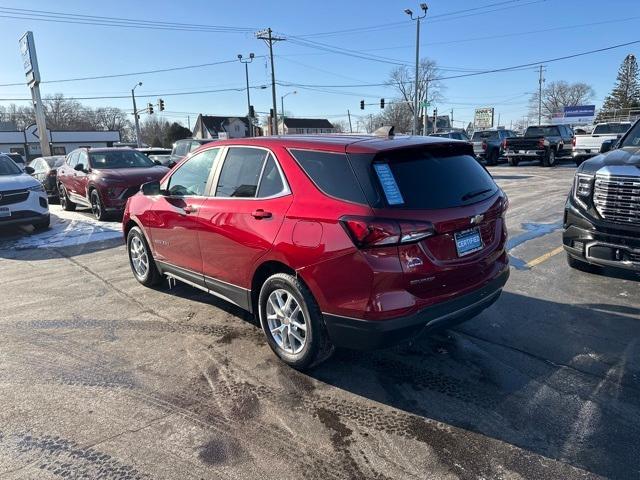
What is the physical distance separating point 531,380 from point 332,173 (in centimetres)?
211

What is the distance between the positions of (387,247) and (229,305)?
273cm

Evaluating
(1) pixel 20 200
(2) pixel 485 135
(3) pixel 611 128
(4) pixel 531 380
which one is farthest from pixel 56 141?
(4) pixel 531 380

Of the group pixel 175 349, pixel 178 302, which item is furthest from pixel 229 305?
pixel 175 349

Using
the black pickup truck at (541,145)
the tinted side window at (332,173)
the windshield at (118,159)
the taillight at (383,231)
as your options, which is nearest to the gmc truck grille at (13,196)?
the windshield at (118,159)

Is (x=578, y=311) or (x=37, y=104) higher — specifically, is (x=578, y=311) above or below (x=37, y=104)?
below

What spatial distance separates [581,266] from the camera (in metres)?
5.95

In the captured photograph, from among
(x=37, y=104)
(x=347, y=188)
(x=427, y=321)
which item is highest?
(x=37, y=104)

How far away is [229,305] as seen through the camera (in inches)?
204

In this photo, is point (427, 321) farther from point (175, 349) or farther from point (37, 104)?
point (37, 104)

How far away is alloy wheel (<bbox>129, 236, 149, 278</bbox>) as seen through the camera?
5732 mm

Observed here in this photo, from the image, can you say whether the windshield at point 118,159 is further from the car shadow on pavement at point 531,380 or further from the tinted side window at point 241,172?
the car shadow on pavement at point 531,380

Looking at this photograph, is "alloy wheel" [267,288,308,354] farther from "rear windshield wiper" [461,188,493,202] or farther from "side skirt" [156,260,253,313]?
"rear windshield wiper" [461,188,493,202]

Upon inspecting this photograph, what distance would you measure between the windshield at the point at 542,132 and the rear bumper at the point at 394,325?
74.3 feet

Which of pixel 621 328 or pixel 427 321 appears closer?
pixel 427 321
